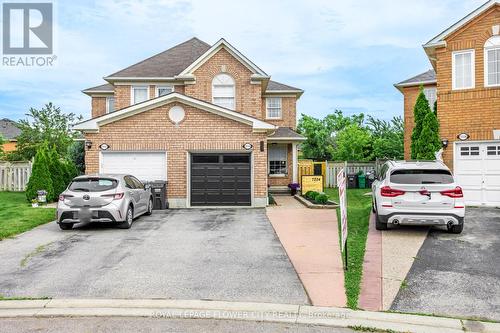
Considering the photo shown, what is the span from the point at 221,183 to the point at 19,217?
7.17m

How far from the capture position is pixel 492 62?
15250 mm

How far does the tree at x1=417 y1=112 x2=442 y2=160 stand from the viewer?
15.6 m

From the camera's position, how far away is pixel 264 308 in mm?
5879

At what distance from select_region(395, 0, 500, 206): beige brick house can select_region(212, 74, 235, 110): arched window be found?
991 centimetres

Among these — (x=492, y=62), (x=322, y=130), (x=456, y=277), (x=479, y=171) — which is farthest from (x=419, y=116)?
(x=322, y=130)

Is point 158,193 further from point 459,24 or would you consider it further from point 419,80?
point 419,80

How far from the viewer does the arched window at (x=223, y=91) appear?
880 inches

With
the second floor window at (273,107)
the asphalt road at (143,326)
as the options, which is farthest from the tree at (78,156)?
the asphalt road at (143,326)

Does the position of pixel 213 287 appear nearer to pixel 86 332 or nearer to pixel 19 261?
pixel 86 332

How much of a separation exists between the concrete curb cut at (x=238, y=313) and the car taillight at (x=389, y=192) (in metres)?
4.86

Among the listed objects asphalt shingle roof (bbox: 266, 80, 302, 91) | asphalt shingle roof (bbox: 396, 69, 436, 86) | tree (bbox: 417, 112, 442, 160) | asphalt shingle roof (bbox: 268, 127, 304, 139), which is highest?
asphalt shingle roof (bbox: 396, 69, 436, 86)

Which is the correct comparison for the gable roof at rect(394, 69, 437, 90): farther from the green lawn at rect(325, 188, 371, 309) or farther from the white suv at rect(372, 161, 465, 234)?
the white suv at rect(372, 161, 465, 234)

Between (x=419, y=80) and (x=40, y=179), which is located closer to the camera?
(x=40, y=179)

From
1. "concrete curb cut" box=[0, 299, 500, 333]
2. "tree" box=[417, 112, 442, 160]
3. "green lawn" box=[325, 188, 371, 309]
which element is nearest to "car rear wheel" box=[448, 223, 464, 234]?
"green lawn" box=[325, 188, 371, 309]
